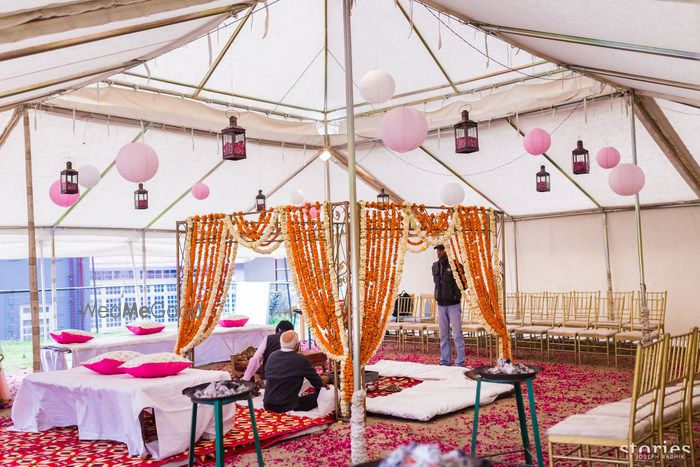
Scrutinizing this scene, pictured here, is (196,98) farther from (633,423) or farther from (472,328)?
(633,423)

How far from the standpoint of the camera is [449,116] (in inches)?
372

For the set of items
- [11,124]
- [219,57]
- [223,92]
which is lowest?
[11,124]

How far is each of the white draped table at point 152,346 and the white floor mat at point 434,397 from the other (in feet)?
10.2

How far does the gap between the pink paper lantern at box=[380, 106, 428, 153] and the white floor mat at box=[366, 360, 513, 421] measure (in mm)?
2133

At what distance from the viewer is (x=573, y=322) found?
9.98 metres

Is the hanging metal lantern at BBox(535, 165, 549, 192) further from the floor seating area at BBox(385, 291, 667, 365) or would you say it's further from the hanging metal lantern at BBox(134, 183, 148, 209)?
the hanging metal lantern at BBox(134, 183, 148, 209)

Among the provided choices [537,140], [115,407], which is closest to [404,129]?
[537,140]

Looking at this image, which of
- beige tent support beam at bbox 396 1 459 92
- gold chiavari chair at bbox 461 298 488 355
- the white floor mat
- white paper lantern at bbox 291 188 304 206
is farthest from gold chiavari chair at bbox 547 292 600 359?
white paper lantern at bbox 291 188 304 206

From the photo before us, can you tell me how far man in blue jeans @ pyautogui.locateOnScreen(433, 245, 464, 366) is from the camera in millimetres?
8953

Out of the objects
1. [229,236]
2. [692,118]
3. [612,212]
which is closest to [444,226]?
[229,236]

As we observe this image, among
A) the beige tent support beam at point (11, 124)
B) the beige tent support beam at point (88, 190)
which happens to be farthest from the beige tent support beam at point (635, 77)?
the beige tent support beam at point (11, 124)

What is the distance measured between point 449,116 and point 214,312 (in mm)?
4549

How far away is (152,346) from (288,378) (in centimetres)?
346

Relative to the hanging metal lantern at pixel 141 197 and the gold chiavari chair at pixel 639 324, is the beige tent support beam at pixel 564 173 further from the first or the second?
the hanging metal lantern at pixel 141 197
